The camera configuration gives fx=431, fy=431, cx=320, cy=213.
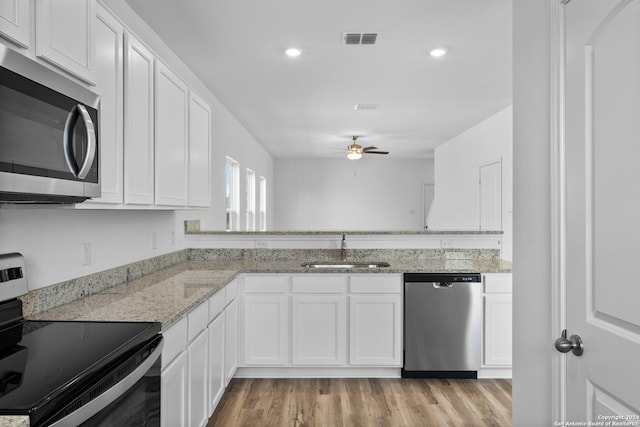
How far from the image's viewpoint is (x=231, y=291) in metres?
3.01

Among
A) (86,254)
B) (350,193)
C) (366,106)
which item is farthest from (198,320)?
(350,193)

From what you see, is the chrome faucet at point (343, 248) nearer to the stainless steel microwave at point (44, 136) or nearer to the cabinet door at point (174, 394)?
the cabinet door at point (174, 394)

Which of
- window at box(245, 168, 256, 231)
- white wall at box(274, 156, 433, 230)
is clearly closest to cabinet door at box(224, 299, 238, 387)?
window at box(245, 168, 256, 231)

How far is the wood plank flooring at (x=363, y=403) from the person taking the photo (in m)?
2.71

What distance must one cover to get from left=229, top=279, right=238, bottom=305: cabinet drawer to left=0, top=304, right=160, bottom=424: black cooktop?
48.6 inches

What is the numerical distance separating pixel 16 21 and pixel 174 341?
1.29 metres

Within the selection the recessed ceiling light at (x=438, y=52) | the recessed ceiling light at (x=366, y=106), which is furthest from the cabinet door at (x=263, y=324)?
the recessed ceiling light at (x=366, y=106)

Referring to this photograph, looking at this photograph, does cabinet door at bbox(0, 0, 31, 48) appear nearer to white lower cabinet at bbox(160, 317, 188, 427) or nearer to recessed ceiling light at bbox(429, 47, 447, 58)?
white lower cabinet at bbox(160, 317, 188, 427)

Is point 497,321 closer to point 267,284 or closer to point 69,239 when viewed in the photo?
point 267,284

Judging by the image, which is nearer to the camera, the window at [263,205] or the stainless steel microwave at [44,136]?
the stainless steel microwave at [44,136]

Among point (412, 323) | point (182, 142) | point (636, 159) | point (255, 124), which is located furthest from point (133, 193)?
point (255, 124)

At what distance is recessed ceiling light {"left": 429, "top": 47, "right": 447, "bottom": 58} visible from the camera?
3.26 m

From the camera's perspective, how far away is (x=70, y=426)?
3.49 ft

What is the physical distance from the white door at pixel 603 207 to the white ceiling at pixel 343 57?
1.35 metres
